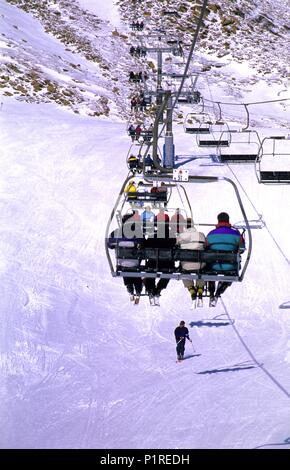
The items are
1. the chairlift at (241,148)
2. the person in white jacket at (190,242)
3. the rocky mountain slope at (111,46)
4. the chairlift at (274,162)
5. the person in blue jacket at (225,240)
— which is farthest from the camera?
the rocky mountain slope at (111,46)

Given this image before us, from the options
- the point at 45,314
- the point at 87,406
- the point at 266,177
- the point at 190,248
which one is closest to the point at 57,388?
the point at 87,406

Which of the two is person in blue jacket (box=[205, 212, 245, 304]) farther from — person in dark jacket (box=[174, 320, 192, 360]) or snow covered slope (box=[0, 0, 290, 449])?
person in dark jacket (box=[174, 320, 192, 360])

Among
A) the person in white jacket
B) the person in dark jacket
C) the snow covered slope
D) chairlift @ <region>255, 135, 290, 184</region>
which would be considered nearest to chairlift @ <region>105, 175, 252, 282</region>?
the person in white jacket

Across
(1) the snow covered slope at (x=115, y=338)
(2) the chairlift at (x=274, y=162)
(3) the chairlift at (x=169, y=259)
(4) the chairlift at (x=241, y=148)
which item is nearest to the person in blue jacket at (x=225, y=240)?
(3) the chairlift at (x=169, y=259)

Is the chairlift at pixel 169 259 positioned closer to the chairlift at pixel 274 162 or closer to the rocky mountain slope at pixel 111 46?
the chairlift at pixel 274 162

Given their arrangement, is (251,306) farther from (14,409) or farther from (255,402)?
(14,409)
